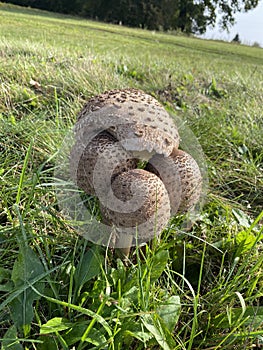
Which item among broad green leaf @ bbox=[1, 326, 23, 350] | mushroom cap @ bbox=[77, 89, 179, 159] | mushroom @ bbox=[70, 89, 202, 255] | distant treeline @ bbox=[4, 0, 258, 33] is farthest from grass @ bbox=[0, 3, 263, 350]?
distant treeline @ bbox=[4, 0, 258, 33]

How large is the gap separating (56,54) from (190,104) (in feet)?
5.71

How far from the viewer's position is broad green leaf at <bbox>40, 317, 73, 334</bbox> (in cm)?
140

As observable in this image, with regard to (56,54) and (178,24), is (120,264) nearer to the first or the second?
(56,54)

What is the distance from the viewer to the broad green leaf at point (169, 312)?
1.58 metres

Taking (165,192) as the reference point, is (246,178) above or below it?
below

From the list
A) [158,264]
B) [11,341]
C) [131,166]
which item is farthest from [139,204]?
[11,341]

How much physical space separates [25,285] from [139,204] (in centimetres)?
54

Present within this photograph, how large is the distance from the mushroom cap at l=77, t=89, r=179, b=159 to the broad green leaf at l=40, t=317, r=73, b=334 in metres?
0.71

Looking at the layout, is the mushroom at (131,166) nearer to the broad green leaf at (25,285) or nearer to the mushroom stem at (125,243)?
the mushroom stem at (125,243)

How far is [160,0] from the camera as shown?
28.5 metres

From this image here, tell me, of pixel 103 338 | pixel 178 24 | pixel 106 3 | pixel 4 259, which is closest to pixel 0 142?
pixel 4 259

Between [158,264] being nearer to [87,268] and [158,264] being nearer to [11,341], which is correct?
[87,268]

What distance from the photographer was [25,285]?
1528mm

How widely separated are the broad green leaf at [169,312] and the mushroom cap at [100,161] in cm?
53
